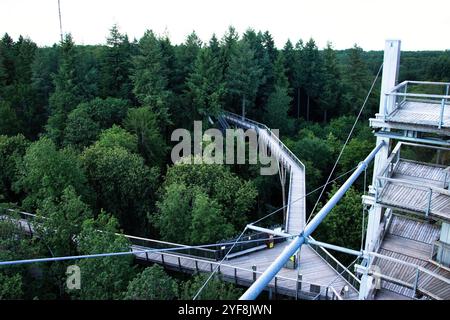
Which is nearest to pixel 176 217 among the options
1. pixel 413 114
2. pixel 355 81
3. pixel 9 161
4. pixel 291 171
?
pixel 291 171

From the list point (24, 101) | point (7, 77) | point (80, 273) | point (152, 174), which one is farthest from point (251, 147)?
point (7, 77)

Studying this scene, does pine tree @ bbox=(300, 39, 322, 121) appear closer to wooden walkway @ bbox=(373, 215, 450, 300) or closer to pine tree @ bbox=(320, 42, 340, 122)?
pine tree @ bbox=(320, 42, 340, 122)

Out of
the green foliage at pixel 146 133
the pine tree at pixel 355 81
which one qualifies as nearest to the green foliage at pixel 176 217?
the green foliage at pixel 146 133

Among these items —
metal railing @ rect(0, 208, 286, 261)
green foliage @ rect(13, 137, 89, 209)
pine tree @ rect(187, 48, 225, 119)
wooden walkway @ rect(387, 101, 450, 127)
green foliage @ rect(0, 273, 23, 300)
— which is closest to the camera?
wooden walkway @ rect(387, 101, 450, 127)

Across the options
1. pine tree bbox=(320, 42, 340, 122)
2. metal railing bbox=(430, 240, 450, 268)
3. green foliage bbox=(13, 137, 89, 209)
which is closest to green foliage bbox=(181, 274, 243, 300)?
metal railing bbox=(430, 240, 450, 268)

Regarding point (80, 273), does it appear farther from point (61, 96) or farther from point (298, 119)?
point (298, 119)

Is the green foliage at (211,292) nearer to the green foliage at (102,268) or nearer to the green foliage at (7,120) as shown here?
the green foliage at (102,268)

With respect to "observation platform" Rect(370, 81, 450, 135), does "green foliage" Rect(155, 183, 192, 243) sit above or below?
below
